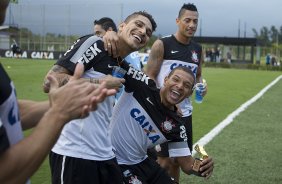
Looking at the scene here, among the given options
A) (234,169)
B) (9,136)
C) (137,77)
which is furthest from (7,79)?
(234,169)

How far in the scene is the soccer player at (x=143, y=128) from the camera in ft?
13.0

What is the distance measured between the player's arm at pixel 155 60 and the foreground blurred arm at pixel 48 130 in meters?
4.25

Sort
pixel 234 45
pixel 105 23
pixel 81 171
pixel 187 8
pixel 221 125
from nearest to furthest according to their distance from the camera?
pixel 81 171, pixel 187 8, pixel 105 23, pixel 221 125, pixel 234 45

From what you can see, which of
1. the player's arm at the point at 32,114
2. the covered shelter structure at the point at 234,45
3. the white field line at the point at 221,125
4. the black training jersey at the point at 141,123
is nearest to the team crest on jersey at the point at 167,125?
the black training jersey at the point at 141,123

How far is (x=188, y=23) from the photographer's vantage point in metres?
6.51

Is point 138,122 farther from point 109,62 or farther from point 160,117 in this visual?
point 109,62

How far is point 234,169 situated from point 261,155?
119 cm

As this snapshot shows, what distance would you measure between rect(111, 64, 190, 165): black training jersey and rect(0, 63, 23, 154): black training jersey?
6.29 feet

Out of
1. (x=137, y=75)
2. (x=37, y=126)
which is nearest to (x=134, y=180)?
(x=137, y=75)

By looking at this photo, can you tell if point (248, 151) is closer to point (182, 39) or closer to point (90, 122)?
point (182, 39)

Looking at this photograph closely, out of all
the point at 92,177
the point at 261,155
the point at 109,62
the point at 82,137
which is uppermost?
the point at 109,62

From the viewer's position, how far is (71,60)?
11.6 feet

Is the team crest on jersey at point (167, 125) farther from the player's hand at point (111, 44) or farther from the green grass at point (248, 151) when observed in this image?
the green grass at point (248, 151)

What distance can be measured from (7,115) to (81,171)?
5.20 ft
